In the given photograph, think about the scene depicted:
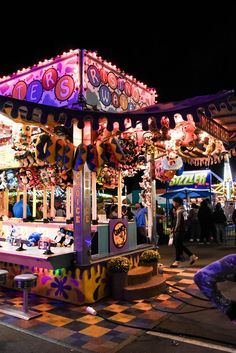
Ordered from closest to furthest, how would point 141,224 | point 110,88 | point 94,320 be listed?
1. point 94,320
2. point 110,88
3. point 141,224

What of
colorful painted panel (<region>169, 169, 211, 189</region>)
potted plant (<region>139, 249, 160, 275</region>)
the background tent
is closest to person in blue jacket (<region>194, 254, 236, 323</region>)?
potted plant (<region>139, 249, 160, 275</region>)

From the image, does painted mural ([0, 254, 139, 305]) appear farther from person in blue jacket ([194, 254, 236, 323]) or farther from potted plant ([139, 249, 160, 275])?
person in blue jacket ([194, 254, 236, 323])

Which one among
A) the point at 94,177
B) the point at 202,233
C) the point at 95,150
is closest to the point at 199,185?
the point at 202,233

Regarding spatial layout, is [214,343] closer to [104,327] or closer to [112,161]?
[104,327]

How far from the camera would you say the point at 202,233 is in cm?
1502

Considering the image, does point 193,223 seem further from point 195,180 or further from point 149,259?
point 149,259

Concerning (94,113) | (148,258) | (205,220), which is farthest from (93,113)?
(205,220)

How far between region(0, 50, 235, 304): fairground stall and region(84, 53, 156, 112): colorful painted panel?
21 millimetres

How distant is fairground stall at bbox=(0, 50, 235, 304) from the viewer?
18.4 ft

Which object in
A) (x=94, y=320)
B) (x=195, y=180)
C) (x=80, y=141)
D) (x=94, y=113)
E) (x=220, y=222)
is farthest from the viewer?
(x=195, y=180)

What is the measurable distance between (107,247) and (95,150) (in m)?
2.16

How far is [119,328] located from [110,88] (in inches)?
189

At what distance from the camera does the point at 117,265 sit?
6496 millimetres

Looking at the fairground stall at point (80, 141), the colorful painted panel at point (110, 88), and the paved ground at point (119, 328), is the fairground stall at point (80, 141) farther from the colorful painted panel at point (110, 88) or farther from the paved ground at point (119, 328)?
the paved ground at point (119, 328)
